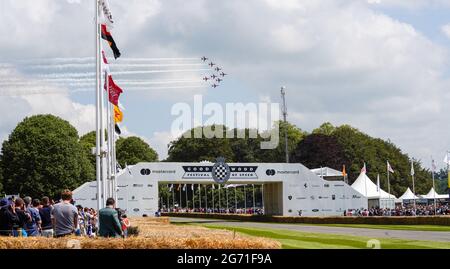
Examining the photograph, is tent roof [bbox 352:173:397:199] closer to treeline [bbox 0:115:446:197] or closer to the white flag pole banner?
treeline [bbox 0:115:446:197]

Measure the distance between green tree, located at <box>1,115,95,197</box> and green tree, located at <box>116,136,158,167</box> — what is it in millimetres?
50130

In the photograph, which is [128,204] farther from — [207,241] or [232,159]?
[232,159]

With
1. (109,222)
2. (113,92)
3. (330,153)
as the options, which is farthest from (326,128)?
(109,222)

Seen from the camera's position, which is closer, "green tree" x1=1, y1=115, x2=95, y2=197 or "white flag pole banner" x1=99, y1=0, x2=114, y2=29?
"white flag pole banner" x1=99, y1=0, x2=114, y2=29

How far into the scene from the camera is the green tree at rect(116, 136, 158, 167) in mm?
157375

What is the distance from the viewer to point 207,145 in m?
174

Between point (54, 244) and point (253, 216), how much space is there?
2709 inches

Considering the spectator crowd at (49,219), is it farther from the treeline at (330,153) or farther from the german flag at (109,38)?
the treeline at (330,153)

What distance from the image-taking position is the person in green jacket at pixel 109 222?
16.5 meters

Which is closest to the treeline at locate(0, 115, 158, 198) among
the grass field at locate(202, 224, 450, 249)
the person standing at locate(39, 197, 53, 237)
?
the grass field at locate(202, 224, 450, 249)

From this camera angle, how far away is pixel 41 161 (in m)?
101

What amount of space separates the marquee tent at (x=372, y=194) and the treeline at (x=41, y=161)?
4055 centimetres

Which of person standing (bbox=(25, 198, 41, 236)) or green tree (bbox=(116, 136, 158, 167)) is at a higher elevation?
green tree (bbox=(116, 136, 158, 167))

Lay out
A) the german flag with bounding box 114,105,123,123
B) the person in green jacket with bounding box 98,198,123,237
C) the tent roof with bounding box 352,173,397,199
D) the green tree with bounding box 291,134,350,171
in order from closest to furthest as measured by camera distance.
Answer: the person in green jacket with bounding box 98,198,123,237
the german flag with bounding box 114,105,123,123
the tent roof with bounding box 352,173,397,199
the green tree with bounding box 291,134,350,171
